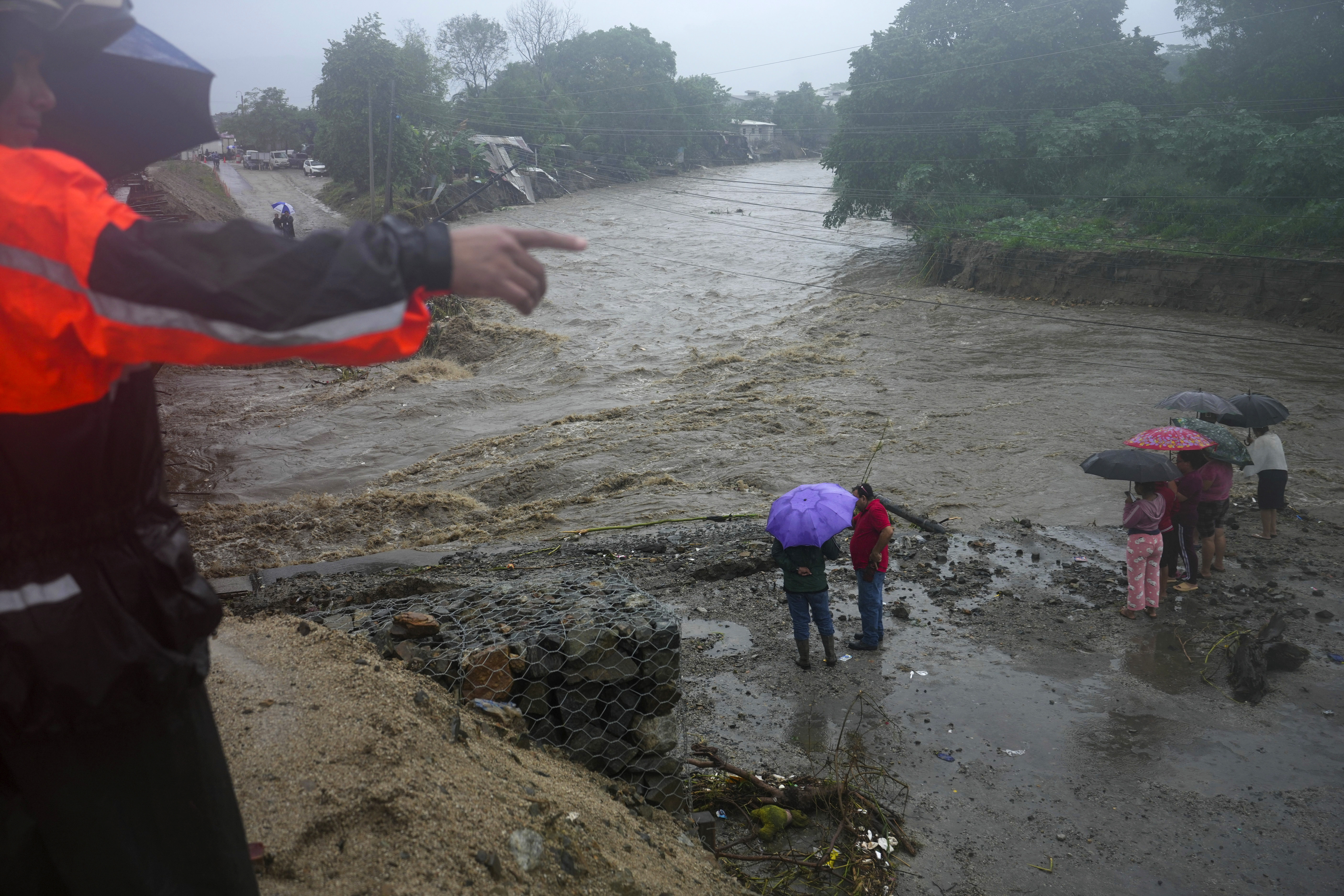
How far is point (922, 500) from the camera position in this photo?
11.3 metres

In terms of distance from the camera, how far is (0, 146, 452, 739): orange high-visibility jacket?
1140 millimetres

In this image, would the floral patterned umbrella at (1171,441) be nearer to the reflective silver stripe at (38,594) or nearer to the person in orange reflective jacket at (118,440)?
the person in orange reflective jacket at (118,440)

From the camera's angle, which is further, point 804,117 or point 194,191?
point 804,117

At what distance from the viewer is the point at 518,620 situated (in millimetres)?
4672

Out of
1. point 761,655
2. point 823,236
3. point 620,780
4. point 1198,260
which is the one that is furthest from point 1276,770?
point 823,236

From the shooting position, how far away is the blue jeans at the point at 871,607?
7.11 meters

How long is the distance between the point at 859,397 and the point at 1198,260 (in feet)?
33.4

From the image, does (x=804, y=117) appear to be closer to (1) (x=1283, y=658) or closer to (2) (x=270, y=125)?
(2) (x=270, y=125)

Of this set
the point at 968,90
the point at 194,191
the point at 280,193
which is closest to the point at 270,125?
the point at 280,193

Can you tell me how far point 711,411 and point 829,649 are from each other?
9662 mm

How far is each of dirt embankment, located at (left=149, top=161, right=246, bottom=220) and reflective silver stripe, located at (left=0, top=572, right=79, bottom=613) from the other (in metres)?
18.6

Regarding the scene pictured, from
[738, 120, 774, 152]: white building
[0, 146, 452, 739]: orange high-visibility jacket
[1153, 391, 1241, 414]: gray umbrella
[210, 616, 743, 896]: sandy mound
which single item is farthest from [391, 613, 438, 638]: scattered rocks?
[738, 120, 774, 152]: white building

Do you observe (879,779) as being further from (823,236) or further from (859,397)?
(823,236)

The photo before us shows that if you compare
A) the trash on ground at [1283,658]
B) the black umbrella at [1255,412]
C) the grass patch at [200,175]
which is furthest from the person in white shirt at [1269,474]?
the grass patch at [200,175]
